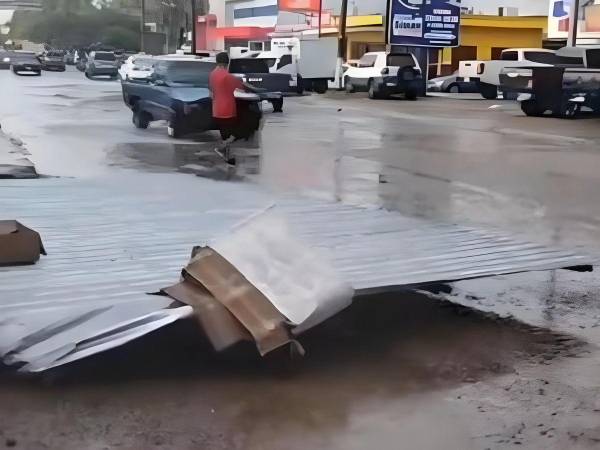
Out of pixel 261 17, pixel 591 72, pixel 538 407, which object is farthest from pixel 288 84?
pixel 261 17

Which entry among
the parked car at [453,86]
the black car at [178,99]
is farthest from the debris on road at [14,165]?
the parked car at [453,86]

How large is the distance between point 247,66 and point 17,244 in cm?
Answer: 2550

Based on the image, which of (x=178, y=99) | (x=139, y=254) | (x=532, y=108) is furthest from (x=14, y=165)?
(x=532, y=108)

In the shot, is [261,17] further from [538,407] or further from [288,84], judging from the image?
[538,407]

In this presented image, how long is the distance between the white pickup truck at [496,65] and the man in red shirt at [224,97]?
18.4 metres

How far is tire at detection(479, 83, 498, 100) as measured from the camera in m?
36.1

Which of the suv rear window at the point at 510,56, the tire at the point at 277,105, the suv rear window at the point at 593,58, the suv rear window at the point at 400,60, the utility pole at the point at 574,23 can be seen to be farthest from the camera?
the suv rear window at the point at 400,60

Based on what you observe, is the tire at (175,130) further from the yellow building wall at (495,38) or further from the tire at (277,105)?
the yellow building wall at (495,38)

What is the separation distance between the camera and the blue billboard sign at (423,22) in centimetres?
3794

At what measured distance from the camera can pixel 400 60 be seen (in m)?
36.0

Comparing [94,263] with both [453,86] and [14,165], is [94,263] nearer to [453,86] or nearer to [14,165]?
[14,165]

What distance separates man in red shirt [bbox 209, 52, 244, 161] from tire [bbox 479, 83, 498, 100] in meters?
23.5

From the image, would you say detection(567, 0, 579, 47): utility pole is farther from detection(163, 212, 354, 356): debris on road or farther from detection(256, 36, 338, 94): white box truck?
detection(163, 212, 354, 356): debris on road

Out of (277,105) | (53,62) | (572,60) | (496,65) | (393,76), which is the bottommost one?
(277,105)
